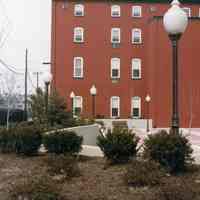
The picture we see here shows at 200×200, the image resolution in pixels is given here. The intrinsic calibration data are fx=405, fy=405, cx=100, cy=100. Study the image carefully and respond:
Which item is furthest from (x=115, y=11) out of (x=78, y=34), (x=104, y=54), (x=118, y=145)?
(x=118, y=145)

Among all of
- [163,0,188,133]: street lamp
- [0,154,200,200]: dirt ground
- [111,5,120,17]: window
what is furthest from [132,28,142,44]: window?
[163,0,188,133]: street lamp

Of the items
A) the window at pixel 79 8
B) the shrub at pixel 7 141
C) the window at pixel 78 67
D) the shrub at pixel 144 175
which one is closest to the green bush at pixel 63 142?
the shrub at pixel 7 141

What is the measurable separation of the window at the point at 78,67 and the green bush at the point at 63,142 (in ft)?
112

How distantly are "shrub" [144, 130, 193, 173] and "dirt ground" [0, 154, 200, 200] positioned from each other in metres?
0.43

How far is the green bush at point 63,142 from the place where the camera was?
11.1 meters

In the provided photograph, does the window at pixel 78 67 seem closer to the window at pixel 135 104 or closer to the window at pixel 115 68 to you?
the window at pixel 115 68

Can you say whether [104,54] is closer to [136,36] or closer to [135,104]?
[136,36]

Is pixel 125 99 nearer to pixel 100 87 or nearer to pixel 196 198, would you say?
pixel 100 87

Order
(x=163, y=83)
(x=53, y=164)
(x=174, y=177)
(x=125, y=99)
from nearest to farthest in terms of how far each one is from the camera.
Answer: (x=174, y=177) < (x=53, y=164) < (x=163, y=83) < (x=125, y=99)

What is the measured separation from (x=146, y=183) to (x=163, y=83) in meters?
33.1

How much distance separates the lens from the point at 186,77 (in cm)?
4022

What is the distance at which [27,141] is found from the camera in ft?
38.4

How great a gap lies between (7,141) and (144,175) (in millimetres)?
6577

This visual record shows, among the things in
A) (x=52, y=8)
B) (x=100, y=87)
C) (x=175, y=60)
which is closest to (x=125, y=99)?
(x=100, y=87)
